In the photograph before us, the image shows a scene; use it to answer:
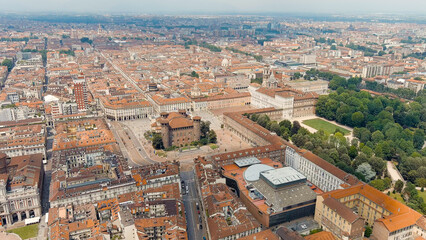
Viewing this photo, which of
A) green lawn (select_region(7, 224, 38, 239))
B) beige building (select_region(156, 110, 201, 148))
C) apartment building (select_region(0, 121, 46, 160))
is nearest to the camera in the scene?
green lawn (select_region(7, 224, 38, 239))

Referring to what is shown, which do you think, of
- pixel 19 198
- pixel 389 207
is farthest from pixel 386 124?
pixel 19 198

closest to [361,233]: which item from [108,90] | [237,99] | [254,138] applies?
[254,138]

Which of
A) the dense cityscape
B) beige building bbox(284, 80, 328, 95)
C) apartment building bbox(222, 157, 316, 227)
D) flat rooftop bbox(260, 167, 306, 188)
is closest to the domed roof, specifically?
apartment building bbox(222, 157, 316, 227)

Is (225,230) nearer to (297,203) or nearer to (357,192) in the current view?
(297,203)

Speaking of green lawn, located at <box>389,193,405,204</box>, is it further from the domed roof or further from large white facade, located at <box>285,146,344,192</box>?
the domed roof

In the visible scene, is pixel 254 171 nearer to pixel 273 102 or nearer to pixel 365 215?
pixel 365 215

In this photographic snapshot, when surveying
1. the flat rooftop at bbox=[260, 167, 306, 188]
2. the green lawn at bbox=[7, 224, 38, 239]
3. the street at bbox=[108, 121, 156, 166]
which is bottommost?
the green lawn at bbox=[7, 224, 38, 239]
